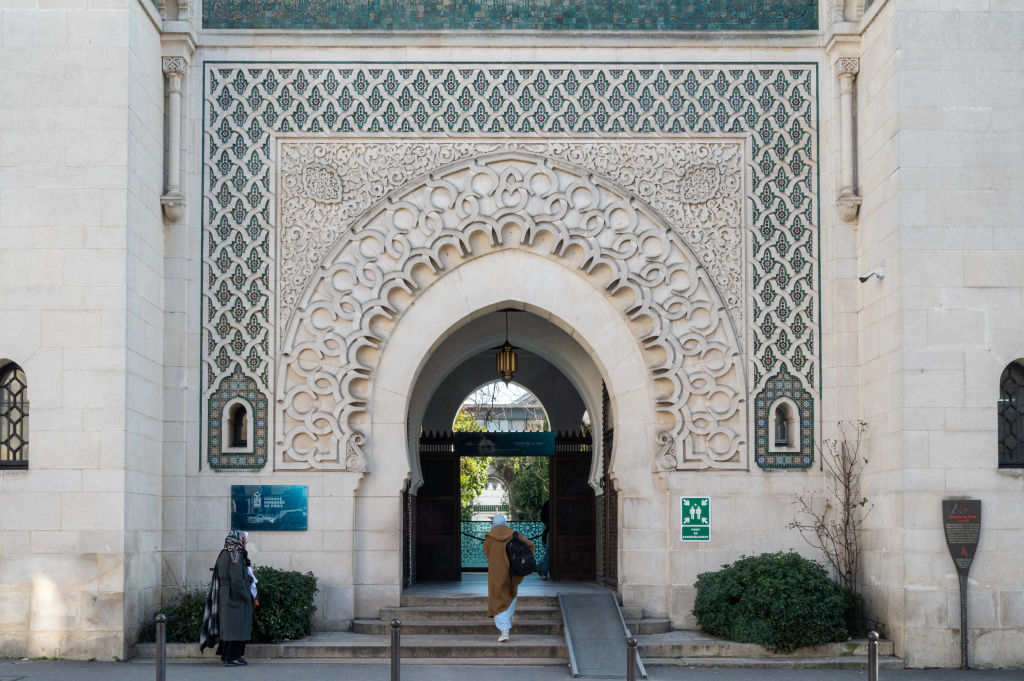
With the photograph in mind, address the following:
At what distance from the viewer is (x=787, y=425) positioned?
1305cm

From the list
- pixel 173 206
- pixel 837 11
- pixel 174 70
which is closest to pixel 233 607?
pixel 173 206

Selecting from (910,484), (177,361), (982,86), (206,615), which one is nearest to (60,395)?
(177,361)

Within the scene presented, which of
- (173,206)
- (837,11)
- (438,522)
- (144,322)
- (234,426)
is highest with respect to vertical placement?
(837,11)

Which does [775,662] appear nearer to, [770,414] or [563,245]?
[770,414]

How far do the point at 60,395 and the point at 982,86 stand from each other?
9248 millimetres

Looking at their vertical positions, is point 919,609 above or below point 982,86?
below

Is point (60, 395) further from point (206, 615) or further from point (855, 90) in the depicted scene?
point (855, 90)

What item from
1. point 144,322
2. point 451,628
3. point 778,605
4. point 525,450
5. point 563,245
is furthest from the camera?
point 525,450

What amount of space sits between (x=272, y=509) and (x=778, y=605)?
16.9ft

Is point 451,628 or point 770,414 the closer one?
point 451,628

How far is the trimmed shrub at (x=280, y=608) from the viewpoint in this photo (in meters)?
11.8

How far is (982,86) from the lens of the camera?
11.8 metres

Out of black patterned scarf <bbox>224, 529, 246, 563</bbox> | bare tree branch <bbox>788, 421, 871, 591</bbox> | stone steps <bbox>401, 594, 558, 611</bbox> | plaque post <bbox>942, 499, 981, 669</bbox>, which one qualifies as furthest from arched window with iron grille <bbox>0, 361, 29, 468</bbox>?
plaque post <bbox>942, 499, 981, 669</bbox>

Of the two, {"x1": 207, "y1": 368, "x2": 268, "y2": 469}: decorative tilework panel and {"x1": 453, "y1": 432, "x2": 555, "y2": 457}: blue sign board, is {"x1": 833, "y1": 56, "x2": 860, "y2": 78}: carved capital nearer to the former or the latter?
{"x1": 207, "y1": 368, "x2": 268, "y2": 469}: decorative tilework panel
